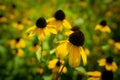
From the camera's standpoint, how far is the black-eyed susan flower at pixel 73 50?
1.42m

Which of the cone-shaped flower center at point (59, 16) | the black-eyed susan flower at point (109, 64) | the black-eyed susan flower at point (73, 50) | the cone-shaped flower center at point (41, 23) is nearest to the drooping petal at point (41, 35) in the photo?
the cone-shaped flower center at point (41, 23)

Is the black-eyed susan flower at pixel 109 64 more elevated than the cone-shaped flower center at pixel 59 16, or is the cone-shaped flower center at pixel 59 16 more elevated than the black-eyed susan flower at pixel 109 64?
the cone-shaped flower center at pixel 59 16

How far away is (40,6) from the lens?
4.62m

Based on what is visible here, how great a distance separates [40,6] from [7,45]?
162 cm

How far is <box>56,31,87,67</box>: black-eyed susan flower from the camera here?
4.64 ft

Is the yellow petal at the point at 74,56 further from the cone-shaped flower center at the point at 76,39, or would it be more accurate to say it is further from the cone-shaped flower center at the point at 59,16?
the cone-shaped flower center at the point at 59,16

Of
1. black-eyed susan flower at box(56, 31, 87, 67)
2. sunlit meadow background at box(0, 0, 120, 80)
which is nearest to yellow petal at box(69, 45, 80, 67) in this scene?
black-eyed susan flower at box(56, 31, 87, 67)

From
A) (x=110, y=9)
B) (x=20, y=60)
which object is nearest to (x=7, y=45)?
(x=20, y=60)

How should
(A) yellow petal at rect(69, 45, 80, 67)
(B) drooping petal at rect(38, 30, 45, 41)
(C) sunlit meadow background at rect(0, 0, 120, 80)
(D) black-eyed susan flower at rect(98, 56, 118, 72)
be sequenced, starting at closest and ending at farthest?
1. (A) yellow petal at rect(69, 45, 80, 67)
2. (B) drooping petal at rect(38, 30, 45, 41)
3. (D) black-eyed susan flower at rect(98, 56, 118, 72)
4. (C) sunlit meadow background at rect(0, 0, 120, 80)

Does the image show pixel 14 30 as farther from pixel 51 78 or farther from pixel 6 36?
pixel 51 78

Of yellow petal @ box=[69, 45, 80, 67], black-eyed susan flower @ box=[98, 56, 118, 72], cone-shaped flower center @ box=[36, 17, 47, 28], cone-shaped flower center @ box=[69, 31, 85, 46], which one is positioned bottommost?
black-eyed susan flower @ box=[98, 56, 118, 72]

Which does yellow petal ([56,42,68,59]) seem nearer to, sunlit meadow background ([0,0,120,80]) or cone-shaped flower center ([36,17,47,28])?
sunlit meadow background ([0,0,120,80])

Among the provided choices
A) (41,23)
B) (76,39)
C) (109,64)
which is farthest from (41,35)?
(109,64)

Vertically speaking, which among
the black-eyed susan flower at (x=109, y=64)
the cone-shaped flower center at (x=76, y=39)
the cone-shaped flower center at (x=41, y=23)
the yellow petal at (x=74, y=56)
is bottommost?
the black-eyed susan flower at (x=109, y=64)
